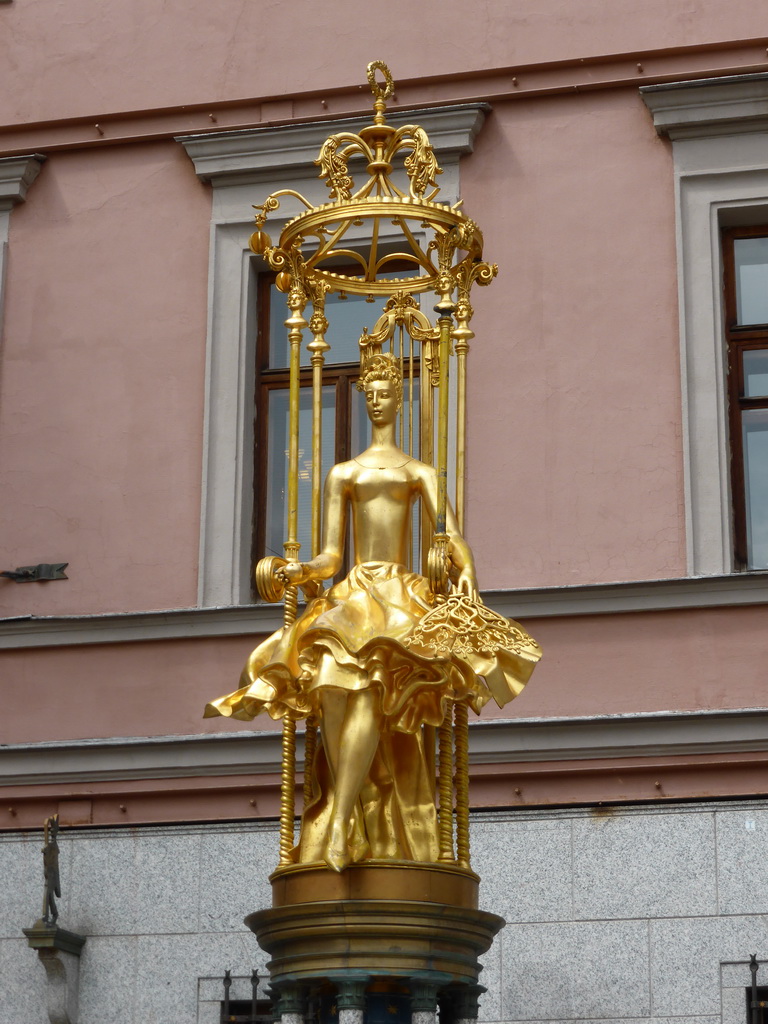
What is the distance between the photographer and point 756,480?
434 inches

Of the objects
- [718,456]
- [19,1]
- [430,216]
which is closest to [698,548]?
[718,456]

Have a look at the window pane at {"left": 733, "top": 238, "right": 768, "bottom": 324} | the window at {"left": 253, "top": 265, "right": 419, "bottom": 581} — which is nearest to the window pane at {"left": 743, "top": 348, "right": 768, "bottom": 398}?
the window pane at {"left": 733, "top": 238, "right": 768, "bottom": 324}

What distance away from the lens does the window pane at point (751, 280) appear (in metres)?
11.2

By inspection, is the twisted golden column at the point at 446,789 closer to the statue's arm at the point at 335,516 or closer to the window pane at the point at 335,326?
the statue's arm at the point at 335,516

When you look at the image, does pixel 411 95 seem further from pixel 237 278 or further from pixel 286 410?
pixel 286 410

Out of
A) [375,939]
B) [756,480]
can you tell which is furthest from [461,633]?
[756,480]

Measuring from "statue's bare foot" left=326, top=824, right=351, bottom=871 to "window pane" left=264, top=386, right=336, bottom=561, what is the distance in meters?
3.71

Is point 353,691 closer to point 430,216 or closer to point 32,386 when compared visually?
point 430,216

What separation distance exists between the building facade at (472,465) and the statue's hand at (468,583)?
7.13ft

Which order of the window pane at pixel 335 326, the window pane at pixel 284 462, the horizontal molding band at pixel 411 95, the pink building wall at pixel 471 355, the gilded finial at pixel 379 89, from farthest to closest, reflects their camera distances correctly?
the window pane at pixel 335 326 → the window pane at pixel 284 462 → the horizontal molding band at pixel 411 95 → the pink building wall at pixel 471 355 → the gilded finial at pixel 379 89

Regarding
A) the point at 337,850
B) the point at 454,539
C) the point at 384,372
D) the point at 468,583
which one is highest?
the point at 384,372

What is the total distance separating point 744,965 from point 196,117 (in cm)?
522

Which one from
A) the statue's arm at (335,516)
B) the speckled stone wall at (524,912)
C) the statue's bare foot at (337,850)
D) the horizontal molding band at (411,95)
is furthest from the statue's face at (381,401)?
the horizontal molding band at (411,95)

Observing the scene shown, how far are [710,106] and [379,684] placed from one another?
173 inches
